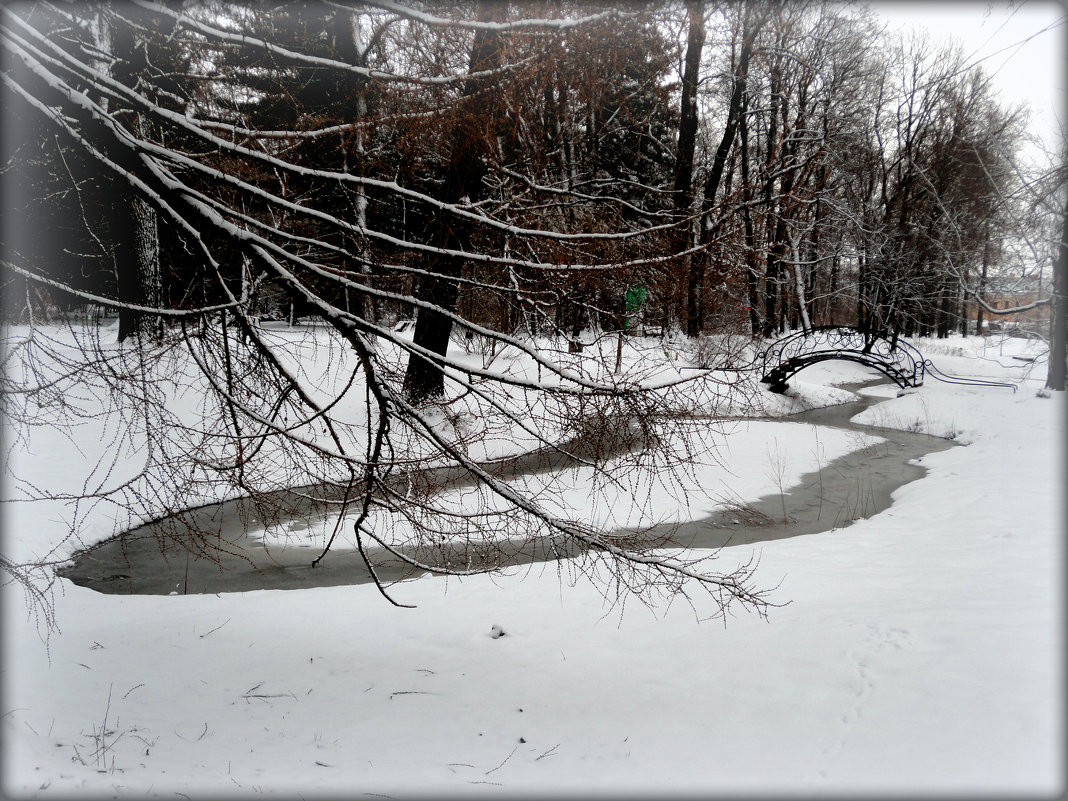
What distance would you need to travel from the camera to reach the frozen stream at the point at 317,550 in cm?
678

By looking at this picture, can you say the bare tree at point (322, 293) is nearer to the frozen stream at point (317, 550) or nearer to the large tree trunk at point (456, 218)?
the large tree trunk at point (456, 218)

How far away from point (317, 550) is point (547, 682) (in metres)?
4.04

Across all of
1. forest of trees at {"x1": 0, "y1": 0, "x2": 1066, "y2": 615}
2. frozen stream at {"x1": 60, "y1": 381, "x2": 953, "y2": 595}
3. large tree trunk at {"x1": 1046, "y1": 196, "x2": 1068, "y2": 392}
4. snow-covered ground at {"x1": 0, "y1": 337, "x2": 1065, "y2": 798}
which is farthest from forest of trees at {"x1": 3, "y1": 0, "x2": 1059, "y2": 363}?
large tree trunk at {"x1": 1046, "y1": 196, "x2": 1068, "y2": 392}

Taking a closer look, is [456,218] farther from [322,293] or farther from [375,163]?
[322,293]

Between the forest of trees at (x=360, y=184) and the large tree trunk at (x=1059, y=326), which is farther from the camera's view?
the large tree trunk at (x=1059, y=326)

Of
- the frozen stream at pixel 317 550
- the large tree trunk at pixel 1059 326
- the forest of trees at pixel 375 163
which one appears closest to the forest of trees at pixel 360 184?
the forest of trees at pixel 375 163

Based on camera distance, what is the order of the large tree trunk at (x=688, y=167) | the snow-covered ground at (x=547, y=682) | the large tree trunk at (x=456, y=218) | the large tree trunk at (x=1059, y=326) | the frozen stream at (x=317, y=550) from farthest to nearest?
the large tree trunk at (x=1059, y=326)
the frozen stream at (x=317, y=550)
the large tree trunk at (x=456, y=218)
the large tree trunk at (x=688, y=167)
the snow-covered ground at (x=547, y=682)

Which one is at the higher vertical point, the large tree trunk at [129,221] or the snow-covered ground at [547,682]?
the large tree trunk at [129,221]

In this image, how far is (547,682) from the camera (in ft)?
15.6

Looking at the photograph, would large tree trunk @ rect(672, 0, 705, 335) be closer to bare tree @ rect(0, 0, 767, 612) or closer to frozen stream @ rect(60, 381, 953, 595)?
bare tree @ rect(0, 0, 767, 612)

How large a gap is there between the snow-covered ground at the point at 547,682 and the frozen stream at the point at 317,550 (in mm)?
528

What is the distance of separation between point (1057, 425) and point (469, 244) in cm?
1148

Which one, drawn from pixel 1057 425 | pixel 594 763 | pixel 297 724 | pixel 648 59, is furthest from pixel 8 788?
pixel 1057 425

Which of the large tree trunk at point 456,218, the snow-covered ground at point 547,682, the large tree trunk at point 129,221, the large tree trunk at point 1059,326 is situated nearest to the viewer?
the snow-covered ground at point 547,682
